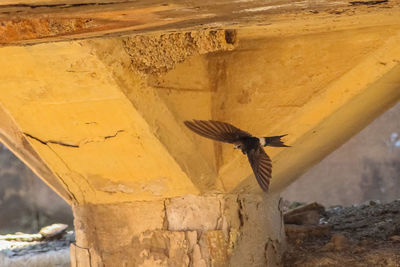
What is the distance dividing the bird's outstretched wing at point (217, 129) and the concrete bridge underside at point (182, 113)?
16 centimetres

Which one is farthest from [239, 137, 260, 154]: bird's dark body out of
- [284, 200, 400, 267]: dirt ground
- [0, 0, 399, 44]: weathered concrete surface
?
[284, 200, 400, 267]: dirt ground

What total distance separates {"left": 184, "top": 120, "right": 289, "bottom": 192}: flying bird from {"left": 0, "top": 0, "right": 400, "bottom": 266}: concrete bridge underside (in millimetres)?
144

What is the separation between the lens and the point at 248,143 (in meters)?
3.12

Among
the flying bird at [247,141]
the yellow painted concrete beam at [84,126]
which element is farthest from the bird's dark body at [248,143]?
the yellow painted concrete beam at [84,126]

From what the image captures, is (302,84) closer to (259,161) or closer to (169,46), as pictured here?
(259,161)

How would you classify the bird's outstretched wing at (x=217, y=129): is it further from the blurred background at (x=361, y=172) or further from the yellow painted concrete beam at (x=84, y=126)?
the blurred background at (x=361, y=172)

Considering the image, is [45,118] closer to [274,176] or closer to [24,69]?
[24,69]

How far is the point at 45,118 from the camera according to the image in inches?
123

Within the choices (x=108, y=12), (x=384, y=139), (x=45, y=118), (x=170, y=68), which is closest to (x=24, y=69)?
(x=45, y=118)

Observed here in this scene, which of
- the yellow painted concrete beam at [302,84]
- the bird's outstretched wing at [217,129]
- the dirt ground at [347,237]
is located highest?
the yellow painted concrete beam at [302,84]

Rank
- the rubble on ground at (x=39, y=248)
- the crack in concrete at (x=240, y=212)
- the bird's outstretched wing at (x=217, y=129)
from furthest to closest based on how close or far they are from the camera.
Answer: the rubble on ground at (x=39, y=248) < the crack in concrete at (x=240, y=212) < the bird's outstretched wing at (x=217, y=129)

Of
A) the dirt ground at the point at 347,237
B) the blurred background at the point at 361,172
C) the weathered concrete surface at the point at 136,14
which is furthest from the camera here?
the blurred background at the point at 361,172

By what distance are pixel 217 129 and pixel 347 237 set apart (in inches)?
64.3

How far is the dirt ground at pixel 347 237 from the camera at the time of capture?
12.9 ft
